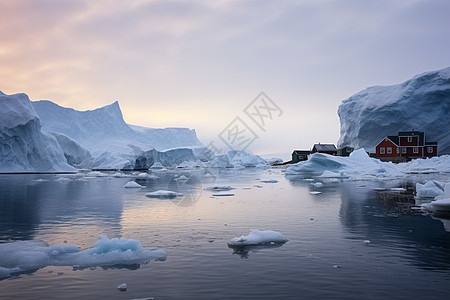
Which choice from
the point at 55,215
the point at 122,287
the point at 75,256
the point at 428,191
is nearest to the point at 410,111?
the point at 428,191

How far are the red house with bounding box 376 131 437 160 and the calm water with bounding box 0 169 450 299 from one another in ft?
164

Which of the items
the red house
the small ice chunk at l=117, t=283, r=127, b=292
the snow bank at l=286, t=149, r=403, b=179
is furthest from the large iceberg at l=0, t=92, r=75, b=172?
the red house

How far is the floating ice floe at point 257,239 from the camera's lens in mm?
8055

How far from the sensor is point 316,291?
534 cm

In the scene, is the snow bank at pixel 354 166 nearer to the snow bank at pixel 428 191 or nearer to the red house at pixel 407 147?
the snow bank at pixel 428 191

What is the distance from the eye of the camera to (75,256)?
699cm

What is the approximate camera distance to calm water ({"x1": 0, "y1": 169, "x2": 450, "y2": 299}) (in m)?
5.39

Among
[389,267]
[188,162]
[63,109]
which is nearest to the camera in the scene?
[389,267]

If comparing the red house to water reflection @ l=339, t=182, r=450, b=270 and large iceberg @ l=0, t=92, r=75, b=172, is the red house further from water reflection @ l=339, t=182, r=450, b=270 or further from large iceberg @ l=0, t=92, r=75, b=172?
large iceberg @ l=0, t=92, r=75, b=172

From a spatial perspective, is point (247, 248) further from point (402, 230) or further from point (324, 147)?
point (324, 147)

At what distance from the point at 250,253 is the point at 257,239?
0.71 m

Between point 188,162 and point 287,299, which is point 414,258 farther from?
point 188,162

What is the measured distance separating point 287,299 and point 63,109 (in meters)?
89.3

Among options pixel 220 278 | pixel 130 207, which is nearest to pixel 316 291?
pixel 220 278
